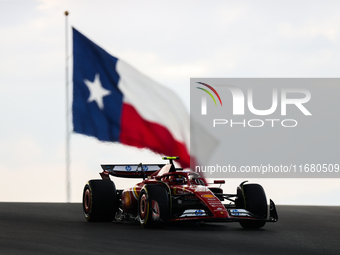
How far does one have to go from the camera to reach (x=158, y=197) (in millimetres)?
13484

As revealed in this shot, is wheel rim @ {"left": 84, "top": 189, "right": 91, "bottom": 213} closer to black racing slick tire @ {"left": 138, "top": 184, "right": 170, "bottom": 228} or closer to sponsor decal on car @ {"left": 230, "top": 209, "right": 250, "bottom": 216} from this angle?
black racing slick tire @ {"left": 138, "top": 184, "right": 170, "bottom": 228}

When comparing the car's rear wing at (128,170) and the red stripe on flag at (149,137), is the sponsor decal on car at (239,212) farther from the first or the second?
the red stripe on flag at (149,137)

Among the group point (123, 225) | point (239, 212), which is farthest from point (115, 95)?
point (239, 212)

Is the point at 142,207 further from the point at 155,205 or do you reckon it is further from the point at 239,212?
the point at 239,212

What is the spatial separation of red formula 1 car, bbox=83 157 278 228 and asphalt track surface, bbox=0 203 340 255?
0.99 feet

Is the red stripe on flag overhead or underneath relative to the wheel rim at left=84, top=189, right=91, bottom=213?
overhead

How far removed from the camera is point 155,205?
13.4 metres

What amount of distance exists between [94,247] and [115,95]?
13074mm

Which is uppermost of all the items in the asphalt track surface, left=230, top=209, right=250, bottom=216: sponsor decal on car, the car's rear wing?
the car's rear wing

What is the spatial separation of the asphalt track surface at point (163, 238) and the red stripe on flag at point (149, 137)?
20.0 ft

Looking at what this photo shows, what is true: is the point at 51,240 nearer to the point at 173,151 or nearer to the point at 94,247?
the point at 94,247

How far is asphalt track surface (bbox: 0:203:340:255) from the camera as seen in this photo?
32.3 ft

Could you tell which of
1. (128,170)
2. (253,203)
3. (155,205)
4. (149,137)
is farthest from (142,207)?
(149,137)

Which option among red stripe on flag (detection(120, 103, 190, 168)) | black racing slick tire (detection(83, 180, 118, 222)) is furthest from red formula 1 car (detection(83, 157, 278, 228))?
red stripe on flag (detection(120, 103, 190, 168))
